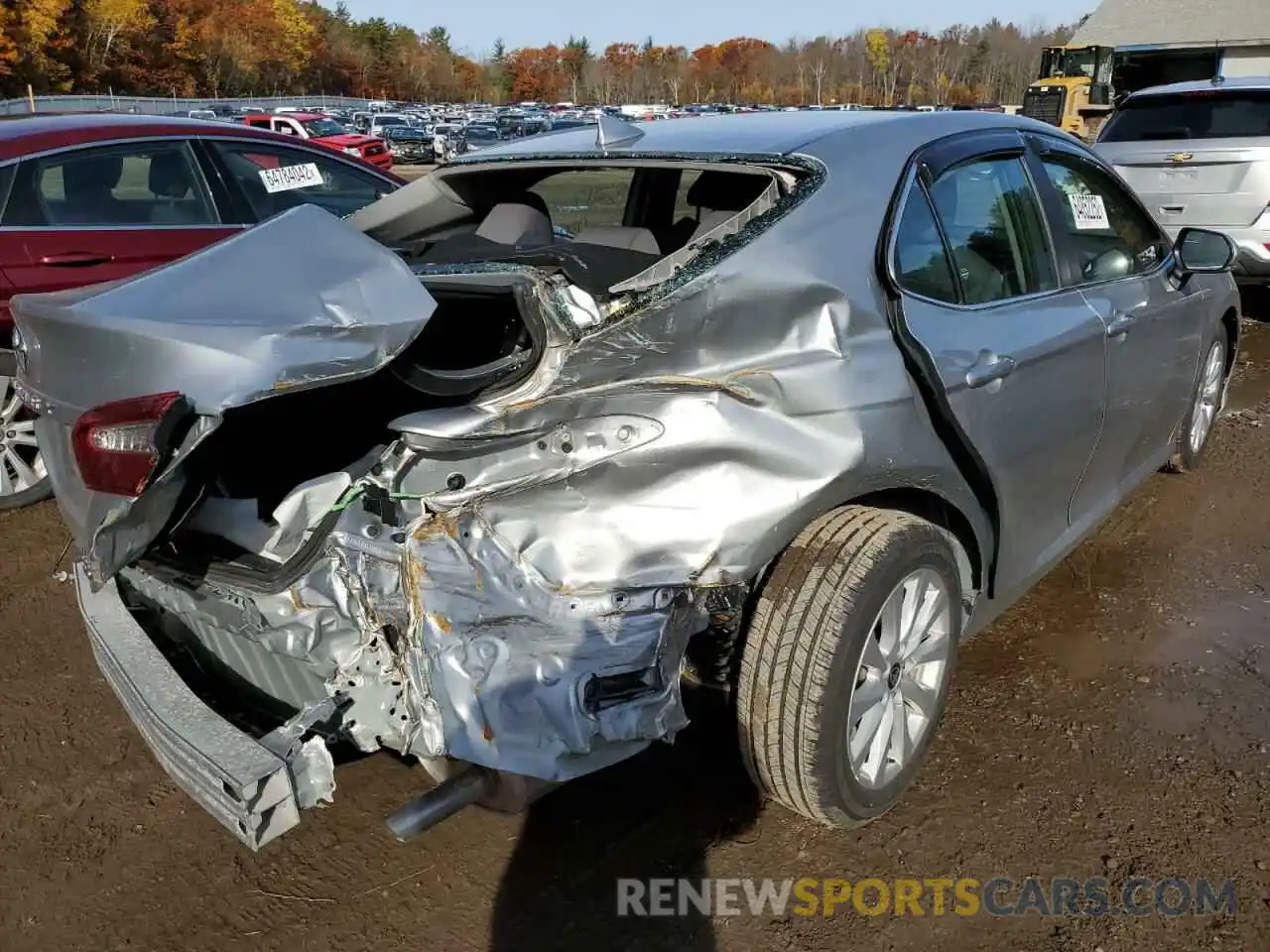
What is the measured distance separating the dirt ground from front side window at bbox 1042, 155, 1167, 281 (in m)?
1.31

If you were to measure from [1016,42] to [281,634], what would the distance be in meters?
122

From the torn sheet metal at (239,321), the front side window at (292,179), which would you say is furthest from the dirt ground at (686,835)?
the front side window at (292,179)

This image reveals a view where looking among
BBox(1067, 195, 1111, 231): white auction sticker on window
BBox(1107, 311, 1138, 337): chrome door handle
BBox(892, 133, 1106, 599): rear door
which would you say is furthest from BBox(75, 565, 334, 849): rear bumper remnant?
BBox(1067, 195, 1111, 231): white auction sticker on window

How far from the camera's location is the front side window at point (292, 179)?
17.9 ft

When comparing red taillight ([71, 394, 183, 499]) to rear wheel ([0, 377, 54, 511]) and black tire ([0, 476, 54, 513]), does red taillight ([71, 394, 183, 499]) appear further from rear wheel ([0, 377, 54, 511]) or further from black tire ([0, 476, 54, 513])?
black tire ([0, 476, 54, 513])

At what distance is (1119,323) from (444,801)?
257 cm

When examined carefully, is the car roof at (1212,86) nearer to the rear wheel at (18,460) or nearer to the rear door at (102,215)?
the rear door at (102,215)

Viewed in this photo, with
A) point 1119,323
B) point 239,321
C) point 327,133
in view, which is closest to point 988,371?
point 1119,323

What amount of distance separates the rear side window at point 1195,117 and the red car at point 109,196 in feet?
22.8

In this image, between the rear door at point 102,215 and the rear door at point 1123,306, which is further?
the rear door at point 102,215

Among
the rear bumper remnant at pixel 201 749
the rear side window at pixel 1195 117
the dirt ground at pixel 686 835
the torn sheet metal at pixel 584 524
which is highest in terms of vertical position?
the rear side window at pixel 1195 117

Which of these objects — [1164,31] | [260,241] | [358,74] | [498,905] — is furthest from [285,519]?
[358,74]

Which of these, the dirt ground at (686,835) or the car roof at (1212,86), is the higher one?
the car roof at (1212,86)

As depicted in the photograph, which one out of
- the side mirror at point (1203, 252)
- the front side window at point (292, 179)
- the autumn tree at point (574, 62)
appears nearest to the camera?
the side mirror at point (1203, 252)
